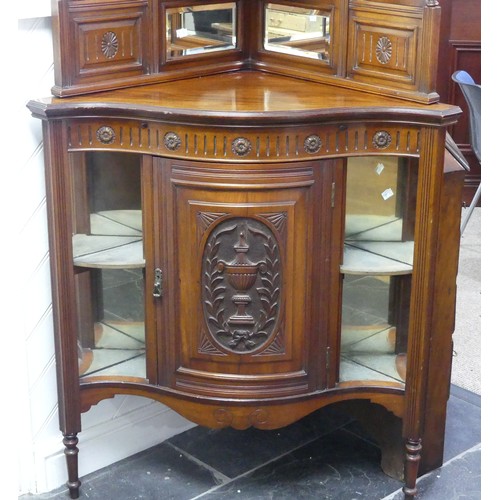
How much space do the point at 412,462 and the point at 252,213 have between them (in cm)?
81

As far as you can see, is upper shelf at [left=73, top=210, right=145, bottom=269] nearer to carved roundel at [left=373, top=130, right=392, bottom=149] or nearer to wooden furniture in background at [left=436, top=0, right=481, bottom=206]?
carved roundel at [left=373, top=130, right=392, bottom=149]

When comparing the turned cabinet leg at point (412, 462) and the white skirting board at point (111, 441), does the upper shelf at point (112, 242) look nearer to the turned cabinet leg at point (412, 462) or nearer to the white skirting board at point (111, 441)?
the white skirting board at point (111, 441)

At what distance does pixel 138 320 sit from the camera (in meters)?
2.30

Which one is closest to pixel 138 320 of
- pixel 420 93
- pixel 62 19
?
pixel 62 19

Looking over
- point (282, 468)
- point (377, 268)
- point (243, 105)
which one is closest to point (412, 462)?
point (282, 468)

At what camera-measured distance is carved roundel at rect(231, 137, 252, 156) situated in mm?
1977

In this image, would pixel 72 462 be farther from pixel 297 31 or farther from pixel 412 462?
pixel 297 31

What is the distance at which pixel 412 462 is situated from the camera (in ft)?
7.54

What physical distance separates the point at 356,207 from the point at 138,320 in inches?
25.0

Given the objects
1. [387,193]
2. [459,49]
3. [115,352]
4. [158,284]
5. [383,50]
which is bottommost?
[115,352]

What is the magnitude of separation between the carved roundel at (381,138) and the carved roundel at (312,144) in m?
0.13

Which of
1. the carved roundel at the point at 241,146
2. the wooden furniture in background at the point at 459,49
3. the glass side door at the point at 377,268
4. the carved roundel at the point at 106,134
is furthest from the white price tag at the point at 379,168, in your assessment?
the wooden furniture in background at the point at 459,49

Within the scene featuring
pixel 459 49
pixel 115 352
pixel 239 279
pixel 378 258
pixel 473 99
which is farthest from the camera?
pixel 459 49

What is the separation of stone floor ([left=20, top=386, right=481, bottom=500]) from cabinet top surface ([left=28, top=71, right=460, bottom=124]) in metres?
1.04
